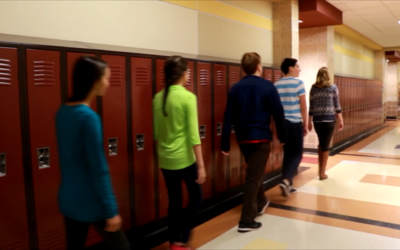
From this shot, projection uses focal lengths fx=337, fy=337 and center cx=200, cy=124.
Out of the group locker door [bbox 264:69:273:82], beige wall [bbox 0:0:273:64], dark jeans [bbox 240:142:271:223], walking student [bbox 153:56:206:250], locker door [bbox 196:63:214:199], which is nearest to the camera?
walking student [bbox 153:56:206:250]

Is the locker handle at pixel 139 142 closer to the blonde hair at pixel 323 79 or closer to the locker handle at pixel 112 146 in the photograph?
the locker handle at pixel 112 146

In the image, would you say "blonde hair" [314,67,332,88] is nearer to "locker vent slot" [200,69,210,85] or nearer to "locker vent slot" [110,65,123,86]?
"locker vent slot" [200,69,210,85]

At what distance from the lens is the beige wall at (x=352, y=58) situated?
955cm

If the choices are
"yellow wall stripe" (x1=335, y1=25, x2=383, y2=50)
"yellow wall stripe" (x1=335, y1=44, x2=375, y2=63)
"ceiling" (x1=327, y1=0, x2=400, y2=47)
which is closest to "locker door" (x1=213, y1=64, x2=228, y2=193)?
"ceiling" (x1=327, y1=0, x2=400, y2=47)

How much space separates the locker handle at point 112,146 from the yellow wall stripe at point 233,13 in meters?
2.29

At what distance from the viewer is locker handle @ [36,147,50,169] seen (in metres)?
2.16

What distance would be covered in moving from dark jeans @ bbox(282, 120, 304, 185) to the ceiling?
12.3 ft

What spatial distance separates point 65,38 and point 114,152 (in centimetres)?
101

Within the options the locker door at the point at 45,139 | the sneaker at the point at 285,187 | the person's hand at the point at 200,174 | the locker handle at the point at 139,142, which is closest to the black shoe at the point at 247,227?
the person's hand at the point at 200,174

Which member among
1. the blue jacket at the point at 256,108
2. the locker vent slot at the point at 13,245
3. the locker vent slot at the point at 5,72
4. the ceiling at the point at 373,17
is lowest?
the locker vent slot at the point at 13,245

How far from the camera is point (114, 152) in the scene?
2615mm

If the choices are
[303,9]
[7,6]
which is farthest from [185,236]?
[303,9]

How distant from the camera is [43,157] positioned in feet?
7.15

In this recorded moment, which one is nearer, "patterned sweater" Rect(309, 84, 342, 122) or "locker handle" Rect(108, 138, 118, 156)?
"locker handle" Rect(108, 138, 118, 156)
